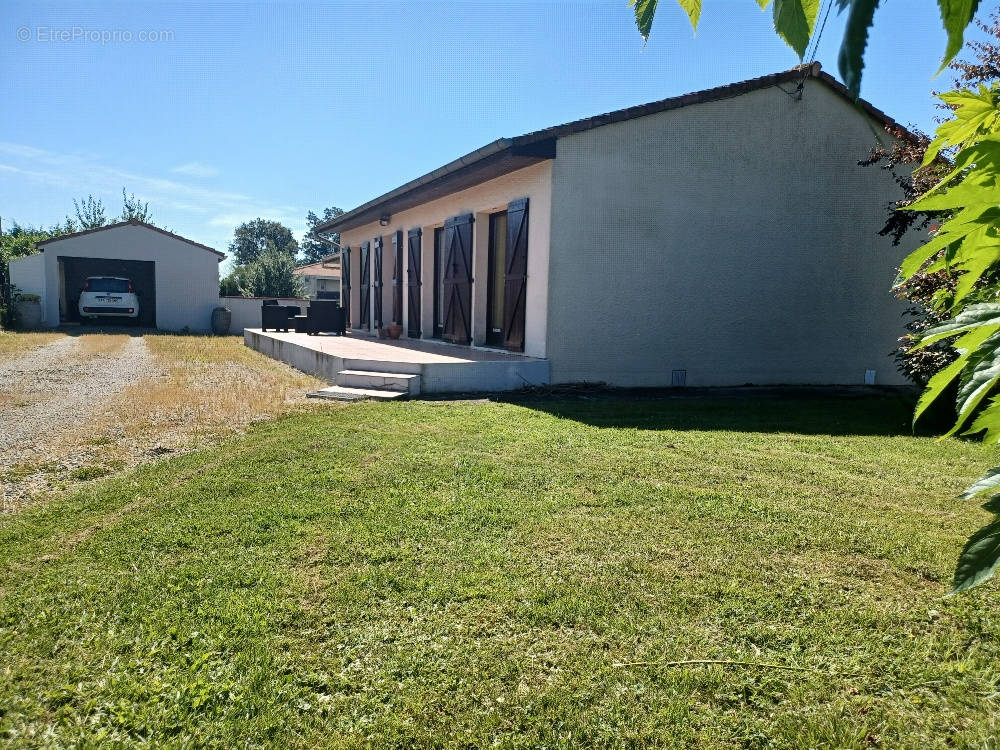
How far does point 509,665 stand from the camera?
6.86 ft

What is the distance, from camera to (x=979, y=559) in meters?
0.62

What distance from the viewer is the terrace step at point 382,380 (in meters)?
7.62

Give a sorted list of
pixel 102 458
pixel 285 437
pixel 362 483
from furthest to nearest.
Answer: pixel 285 437 → pixel 102 458 → pixel 362 483

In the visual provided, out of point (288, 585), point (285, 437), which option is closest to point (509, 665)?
point (288, 585)

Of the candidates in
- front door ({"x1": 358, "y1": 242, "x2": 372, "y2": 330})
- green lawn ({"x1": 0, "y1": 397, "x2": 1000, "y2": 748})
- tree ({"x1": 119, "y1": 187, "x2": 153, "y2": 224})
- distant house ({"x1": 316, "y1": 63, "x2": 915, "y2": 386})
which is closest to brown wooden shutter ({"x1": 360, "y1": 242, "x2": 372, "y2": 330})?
front door ({"x1": 358, "y1": 242, "x2": 372, "y2": 330})

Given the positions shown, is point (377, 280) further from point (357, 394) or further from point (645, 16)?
point (645, 16)

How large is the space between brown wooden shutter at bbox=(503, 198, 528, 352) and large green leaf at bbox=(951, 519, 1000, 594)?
27.8 ft

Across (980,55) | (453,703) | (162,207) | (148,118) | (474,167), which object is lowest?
(453,703)

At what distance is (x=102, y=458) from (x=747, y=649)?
453 cm

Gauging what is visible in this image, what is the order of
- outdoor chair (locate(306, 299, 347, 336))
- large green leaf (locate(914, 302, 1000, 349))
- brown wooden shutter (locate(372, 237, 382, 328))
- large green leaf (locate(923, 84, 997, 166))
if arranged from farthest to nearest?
brown wooden shutter (locate(372, 237, 382, 328)), outdoor chair (locate(306, 299, 347, 336)), large green leaf (locate(923, 84, 997, 166)), large green leaf (locate(914, 302, 1000, 349))

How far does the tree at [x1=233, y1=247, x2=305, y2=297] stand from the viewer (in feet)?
92.5

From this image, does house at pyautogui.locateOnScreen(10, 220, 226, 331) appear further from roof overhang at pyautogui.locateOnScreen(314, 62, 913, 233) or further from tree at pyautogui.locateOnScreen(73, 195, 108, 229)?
tree at pyautogui.locateOnScreen(73, 195, 108, 229)

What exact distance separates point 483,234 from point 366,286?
6430mm

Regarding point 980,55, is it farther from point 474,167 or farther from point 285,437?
point 285,437
